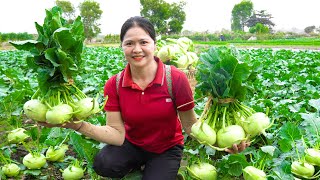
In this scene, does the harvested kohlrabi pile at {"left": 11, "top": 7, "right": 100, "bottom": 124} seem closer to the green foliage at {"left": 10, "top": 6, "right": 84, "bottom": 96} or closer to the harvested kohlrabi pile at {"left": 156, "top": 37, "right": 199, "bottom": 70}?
the green foliage at {"left": 10, "top": 6, "right": 84, "bottom": 96}

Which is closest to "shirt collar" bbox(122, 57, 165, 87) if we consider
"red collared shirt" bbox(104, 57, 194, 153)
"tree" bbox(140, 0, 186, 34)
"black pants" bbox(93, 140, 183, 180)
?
"red collared shirt" bbox(104, 57, 194, 153)

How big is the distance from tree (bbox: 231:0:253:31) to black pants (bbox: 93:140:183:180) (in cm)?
10074

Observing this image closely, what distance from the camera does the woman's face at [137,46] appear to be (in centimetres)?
237

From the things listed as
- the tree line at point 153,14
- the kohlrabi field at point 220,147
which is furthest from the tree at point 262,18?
the kohlrabi field at point 220,147

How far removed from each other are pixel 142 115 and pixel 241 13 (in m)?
103

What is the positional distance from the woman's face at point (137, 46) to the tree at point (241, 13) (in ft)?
331

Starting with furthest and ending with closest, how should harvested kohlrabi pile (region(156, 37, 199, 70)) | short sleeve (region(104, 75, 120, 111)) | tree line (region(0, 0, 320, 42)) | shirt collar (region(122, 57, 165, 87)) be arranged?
tree line (region(0, 0, 320, 42)) → harvested kohlrabi pile (region(156, 37, 199, 70)) → short sleeve (region(104, 75, 120, 111)) → shirt collar (region(122, 57, 165, 87))

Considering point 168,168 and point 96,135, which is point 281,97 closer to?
point 168,168

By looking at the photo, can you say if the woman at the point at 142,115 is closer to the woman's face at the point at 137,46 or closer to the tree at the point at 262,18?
the woman's face at the point at 137,46

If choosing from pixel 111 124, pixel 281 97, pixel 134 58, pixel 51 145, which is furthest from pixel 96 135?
pixel 281 97

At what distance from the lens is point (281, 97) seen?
5473 millimetres

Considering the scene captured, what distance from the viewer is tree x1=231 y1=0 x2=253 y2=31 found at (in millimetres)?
99062

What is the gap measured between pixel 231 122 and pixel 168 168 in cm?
77

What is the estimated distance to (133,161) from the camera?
283cm
